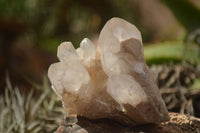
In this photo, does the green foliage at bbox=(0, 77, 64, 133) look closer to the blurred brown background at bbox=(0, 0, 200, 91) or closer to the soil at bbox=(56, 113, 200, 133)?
the soil at bbox=(56, 113, 200, 133)

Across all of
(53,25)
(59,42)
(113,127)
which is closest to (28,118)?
(113,127)

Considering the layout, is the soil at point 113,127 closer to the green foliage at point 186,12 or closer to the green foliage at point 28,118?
the green foliage at point 28,118

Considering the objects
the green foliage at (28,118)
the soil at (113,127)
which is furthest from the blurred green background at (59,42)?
the soil at (113,127)

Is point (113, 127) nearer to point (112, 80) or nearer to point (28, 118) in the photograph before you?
point (112, 80)

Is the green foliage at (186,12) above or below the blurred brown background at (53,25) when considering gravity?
below

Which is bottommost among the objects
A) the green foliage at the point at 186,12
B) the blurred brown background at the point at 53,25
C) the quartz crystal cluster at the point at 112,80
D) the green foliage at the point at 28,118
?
the green foliage at the point at 28,118

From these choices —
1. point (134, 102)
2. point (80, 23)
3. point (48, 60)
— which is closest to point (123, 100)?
point (134, 102)

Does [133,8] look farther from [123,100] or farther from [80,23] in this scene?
[123,100]

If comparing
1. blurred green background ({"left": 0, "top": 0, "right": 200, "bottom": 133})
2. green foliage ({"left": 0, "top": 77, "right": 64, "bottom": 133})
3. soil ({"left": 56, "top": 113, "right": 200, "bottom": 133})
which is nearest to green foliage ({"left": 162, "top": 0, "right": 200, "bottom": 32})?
blurred green background ({"left": 0, "top": 0, "right": 200, "bottom": 133})

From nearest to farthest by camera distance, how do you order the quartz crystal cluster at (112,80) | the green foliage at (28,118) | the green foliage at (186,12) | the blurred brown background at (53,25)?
the quartz crystal cluster at (112,80)
the green foliage at (28,118)
the green foliage at (186,12)
the blurred brown background at (53,25)
